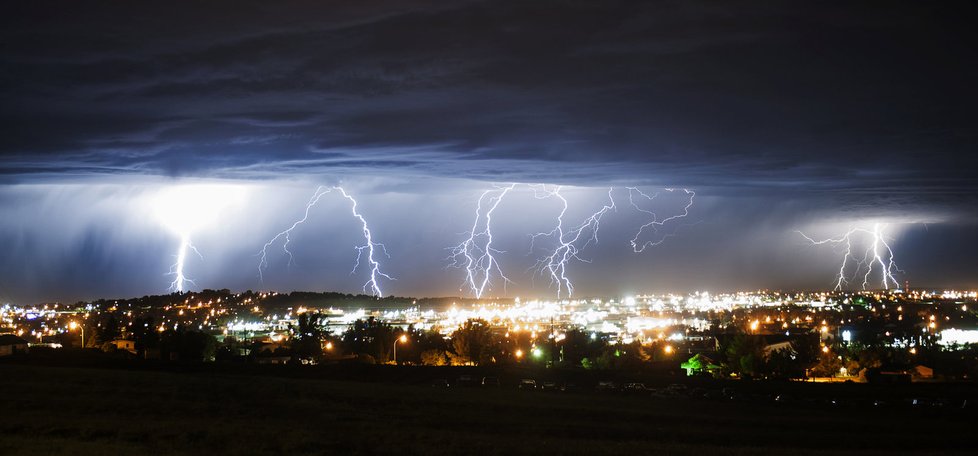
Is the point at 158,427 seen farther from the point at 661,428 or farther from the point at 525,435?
the point at 661,428

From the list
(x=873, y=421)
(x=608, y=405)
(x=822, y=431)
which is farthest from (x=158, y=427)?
(x=873, y=421)

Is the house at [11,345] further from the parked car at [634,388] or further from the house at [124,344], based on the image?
the parked car at [634,388]

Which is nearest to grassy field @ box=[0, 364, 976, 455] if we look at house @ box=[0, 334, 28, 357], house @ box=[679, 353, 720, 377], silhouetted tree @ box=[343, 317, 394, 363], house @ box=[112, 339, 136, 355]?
house @ box=[679, 353, 720, 377]

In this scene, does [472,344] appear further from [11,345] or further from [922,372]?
[11,345]

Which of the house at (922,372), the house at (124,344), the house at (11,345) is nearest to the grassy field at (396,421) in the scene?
the house at (922,372)

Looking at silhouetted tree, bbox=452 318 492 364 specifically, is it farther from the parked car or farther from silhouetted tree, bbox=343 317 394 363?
the parked car

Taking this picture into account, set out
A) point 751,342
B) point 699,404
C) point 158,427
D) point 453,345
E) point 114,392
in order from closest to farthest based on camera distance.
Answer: point 158,427 → point 114,392 → point 699,404 → point 751,342 → point 453,345
